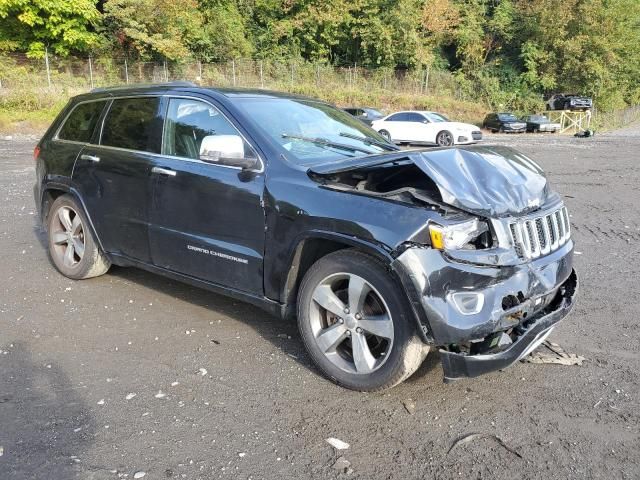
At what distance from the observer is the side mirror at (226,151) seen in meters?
3.63

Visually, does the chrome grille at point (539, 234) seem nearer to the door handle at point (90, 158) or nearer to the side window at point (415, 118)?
the door handle at point (90, 158)

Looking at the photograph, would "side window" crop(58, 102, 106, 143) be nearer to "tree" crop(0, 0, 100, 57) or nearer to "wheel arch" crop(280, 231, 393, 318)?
"wheel arch" crop(280, 231, 393, 318)

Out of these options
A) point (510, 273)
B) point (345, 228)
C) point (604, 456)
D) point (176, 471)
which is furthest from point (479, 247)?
point (176, 471)

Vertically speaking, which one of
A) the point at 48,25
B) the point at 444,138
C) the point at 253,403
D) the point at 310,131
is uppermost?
the point at 48,25

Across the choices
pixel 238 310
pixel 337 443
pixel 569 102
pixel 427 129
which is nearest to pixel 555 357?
pixel 337 443

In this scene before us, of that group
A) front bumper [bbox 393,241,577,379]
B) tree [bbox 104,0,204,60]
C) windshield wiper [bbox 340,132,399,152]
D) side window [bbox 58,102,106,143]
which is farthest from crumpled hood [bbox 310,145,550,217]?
tree [bbox 104,0,204,60]

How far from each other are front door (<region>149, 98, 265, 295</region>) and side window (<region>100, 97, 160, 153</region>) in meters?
0.22

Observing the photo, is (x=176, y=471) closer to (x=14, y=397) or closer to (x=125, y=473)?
(x=125, y=473)

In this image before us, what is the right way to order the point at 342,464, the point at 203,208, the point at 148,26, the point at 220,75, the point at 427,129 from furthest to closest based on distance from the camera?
the point at 220,75 < the point at 148,26 < the point at 427,129 < the point at 203,208 < the point at 342,464

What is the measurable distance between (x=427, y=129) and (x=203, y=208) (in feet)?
70.1

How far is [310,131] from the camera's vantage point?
13.8 ft

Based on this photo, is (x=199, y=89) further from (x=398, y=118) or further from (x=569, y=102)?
(x=569, y=102)

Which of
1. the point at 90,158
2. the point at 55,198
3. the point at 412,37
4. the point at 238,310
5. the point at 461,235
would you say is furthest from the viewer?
the point at 412,37

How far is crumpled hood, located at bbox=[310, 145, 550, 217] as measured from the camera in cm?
305
